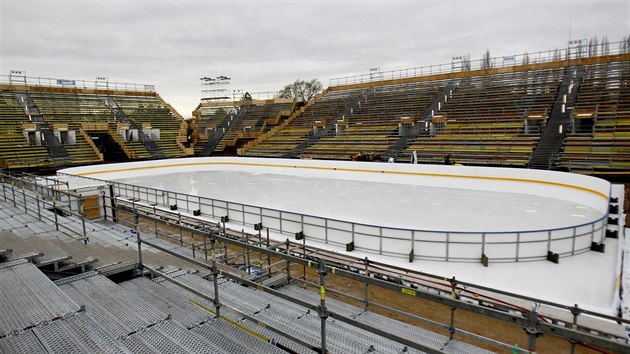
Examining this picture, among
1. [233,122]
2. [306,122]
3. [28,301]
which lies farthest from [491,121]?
[233,122]

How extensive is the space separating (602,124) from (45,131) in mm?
41043

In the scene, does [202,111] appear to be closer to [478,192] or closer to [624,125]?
[478,192]

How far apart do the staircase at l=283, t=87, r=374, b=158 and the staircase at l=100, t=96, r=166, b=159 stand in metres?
12.3

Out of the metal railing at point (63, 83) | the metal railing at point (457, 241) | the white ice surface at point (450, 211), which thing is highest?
the metal railing at point (63, 83)

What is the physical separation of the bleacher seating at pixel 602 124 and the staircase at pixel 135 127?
32.3m

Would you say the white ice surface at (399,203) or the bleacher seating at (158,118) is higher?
the bleacher seating at (158,118)

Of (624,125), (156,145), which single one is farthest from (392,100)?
(156,145)

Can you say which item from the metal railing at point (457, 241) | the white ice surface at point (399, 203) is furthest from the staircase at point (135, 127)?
the metal railing at point (457, 241)

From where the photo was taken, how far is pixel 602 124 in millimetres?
22500

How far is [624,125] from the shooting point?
2175 cm

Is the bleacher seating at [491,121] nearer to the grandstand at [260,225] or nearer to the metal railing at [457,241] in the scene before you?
the grandstand at [260,225]

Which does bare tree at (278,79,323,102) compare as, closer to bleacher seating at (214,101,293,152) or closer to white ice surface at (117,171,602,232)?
bleacher seating at (214,101,293,152)

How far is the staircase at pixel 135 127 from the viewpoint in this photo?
3550cm

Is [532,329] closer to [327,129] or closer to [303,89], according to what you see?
[327,129]
